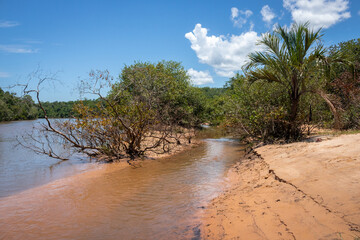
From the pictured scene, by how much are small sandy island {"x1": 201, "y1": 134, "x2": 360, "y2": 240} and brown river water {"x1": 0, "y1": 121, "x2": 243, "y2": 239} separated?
2.19 feet

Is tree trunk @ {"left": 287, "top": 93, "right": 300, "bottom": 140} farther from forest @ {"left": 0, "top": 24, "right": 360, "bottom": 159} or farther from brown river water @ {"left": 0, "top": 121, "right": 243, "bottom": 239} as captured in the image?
brown river water @ {"left": 0, "top": 121, "right": 243, "bottom": 239}

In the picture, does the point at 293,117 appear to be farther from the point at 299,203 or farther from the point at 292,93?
the point at 299,203

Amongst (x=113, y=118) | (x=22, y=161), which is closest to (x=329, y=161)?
(x=113, y=118)

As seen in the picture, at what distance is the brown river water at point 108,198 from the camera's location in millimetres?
4590

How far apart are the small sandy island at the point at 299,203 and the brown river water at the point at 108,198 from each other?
2.19 feet

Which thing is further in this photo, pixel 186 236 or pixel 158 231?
pixel 158 231

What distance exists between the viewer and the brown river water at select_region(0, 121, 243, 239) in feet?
15.1

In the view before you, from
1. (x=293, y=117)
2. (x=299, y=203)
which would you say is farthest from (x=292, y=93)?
(x=299, y=203)

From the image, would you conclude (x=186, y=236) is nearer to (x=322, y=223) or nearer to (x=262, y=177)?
(x=322, y=223)

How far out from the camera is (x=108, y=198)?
20.7 feet

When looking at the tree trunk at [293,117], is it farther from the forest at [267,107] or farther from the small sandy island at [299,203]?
the small sandy island at [299,203]

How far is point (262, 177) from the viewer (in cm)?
627

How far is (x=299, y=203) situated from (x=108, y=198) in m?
4.55

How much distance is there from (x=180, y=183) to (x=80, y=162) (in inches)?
223
